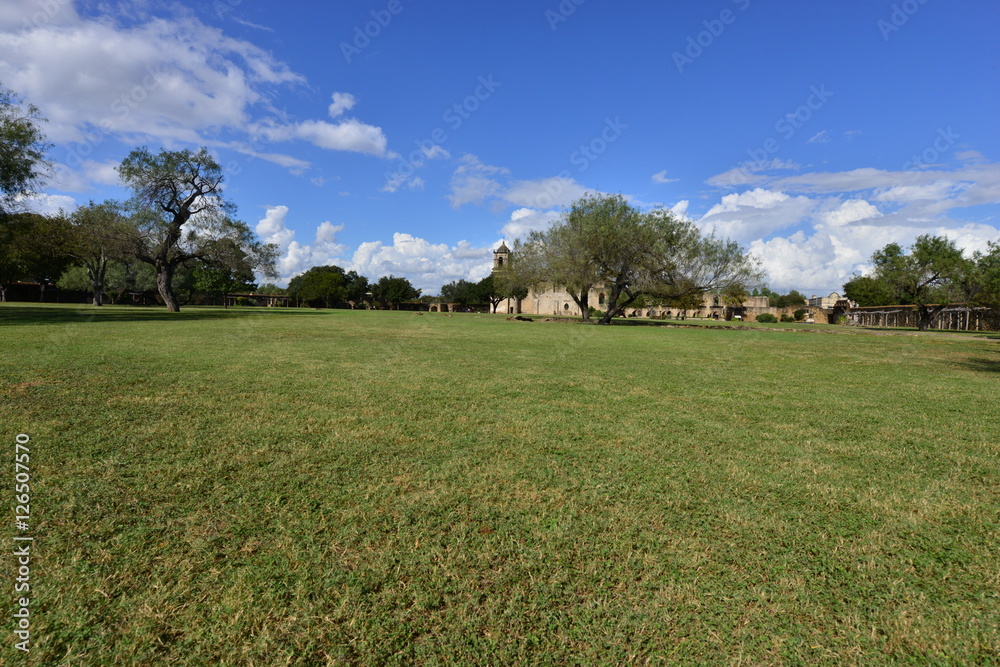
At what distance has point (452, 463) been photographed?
3.81m

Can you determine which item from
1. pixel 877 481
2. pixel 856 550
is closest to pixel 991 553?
pixel 856 550

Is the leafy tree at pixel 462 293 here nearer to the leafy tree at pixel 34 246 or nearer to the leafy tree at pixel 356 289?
the leafy tree at pixel 356 289

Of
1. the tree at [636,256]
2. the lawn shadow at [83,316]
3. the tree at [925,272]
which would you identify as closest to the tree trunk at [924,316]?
the tree at [925,272]

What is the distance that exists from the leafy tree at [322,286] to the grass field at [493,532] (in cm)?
8502

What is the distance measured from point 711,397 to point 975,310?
2263 inches

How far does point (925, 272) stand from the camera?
4244 cm

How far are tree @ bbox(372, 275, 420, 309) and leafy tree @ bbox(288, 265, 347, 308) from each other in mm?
7376

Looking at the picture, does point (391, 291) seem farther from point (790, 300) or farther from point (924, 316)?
point (790, 300)

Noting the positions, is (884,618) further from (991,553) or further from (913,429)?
(913,429)

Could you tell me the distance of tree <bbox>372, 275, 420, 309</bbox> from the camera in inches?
3848

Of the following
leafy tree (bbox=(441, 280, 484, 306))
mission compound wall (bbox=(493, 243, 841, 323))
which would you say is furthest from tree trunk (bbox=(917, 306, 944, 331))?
leafy tree (bbox=(441, 280, 484, 306))

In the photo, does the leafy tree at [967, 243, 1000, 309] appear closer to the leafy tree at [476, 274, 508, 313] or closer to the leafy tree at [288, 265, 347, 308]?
the leafy tree at [476, 274, 508, 313]

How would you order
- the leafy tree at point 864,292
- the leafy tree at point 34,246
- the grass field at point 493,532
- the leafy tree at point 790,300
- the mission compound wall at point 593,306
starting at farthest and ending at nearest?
1. the leafy tree at point 790,300
2. the mission compound wall at point 593,306
3. the leafy tree at point 864,292
4. the leafy tree at point 34,246
5. the grass field at point 493,532

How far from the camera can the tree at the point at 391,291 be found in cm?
9775
